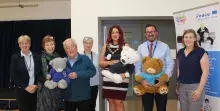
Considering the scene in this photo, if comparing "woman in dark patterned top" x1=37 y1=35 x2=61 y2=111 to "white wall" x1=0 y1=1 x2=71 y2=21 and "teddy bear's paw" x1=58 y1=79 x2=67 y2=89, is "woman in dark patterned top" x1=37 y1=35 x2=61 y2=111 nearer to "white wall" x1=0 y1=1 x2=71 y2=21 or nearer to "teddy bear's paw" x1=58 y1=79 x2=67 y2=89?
"teddy bear's paw" x1=58 y1=79 x2=67 y2=89

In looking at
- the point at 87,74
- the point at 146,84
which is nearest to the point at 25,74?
the point at 87,74

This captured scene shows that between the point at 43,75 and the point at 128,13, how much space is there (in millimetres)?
1736

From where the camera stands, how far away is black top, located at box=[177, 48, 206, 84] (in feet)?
8.93

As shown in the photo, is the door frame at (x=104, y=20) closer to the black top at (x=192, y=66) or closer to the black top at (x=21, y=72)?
the black top at (x=21, y=72)

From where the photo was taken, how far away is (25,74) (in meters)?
2.93

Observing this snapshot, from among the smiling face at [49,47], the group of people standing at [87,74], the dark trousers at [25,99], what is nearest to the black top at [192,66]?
the group of people standing at [87,74]

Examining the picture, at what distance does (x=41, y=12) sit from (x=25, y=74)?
12.2ft

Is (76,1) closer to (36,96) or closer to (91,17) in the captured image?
(91,17)

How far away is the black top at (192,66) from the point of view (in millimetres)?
2721

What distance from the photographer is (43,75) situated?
2949mm

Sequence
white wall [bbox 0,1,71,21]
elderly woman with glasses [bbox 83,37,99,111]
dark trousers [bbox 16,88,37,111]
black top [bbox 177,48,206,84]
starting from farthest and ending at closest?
1. white wall [bbox 0,1,71,21]
2. elderly woman with glasses [bbox 83,37,99,111]
3. dark trousers [bbox 16,88,37,111]
4. black top [bbox 177,48,206,84]

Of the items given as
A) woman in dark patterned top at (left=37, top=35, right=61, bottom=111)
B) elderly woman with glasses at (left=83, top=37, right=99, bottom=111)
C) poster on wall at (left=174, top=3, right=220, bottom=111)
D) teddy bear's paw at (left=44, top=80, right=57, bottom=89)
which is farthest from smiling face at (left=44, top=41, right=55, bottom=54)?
poster on wall at (left=174, top=3, right=220, bottom=111)

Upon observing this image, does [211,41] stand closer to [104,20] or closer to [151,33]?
[151,33]

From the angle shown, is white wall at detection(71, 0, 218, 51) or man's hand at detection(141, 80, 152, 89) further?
white wall at detection(71, 0, 218, 51)
